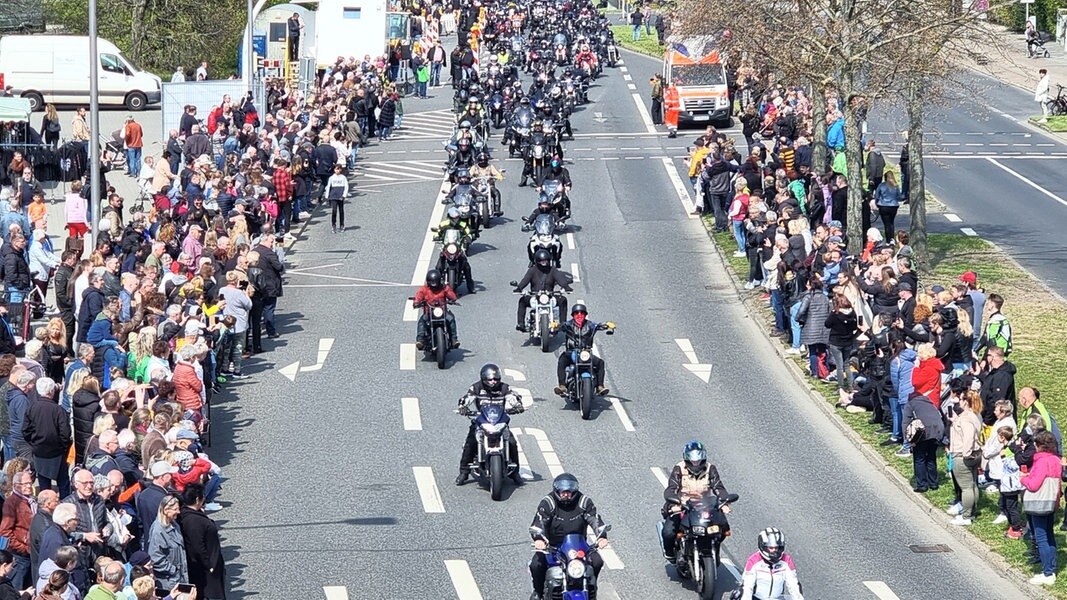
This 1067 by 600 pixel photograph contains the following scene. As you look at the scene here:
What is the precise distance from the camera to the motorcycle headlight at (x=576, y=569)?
17453 millimetres

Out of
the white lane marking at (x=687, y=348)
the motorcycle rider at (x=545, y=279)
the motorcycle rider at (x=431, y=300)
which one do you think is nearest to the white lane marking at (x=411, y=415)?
the motorcycle rider at (x=431, y=300)

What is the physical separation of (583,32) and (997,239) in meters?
40.1

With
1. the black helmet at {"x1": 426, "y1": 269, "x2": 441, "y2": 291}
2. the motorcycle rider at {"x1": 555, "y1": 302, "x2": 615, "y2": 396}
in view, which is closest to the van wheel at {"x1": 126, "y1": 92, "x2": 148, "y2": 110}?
the black helmet at {"x1": 426, "y1": 269, "x2": 441, "y2": 291}

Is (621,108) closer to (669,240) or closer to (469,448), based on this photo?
(669,240)

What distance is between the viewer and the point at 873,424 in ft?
85.2

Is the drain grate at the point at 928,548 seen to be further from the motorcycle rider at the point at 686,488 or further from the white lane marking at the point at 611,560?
the white lane marking at the point at 611,560

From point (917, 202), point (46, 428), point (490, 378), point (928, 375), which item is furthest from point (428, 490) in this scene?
point (917, 202)

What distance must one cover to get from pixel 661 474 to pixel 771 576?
258 inches

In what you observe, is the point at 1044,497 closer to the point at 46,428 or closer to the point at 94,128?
the point at 46,428

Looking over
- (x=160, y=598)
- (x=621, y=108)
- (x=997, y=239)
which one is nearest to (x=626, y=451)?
(x=160, y=598)

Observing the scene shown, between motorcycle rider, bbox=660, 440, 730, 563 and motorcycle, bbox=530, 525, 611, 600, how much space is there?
4.93 feet

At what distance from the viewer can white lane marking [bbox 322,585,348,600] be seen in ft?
61.5

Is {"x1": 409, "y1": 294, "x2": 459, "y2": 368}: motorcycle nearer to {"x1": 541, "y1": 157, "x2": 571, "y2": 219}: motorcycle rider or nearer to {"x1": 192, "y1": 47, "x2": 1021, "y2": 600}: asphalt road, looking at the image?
{"x1": 192, "y1": 47, "x2": 1021, "y2": 600}: asphalt road

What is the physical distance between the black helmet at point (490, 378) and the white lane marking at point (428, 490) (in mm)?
1444
